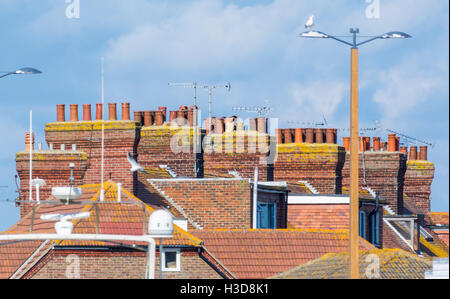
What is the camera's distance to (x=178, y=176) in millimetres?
54781

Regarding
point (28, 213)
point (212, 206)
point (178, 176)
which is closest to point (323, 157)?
point (178, 176)

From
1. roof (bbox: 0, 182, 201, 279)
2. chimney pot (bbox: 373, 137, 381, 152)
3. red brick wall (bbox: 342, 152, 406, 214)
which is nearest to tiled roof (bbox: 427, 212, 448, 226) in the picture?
chimney pot (bbox: 373, 137, 381, 152)

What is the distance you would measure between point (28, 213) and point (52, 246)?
17.1 ft

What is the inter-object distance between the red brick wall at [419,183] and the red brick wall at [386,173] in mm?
9138

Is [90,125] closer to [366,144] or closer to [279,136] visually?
[279,136]

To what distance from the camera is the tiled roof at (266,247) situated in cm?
4456

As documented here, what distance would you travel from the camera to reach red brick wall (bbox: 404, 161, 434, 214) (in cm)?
7538

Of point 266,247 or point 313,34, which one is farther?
point 266,247

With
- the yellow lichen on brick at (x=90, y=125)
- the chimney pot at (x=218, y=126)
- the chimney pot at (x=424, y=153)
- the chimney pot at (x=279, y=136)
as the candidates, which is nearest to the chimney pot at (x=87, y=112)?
the yellow lichen on brick at (x=90, y=125)

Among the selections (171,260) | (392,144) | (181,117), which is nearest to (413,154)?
(392,144)

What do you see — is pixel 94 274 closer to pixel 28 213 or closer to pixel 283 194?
pixel 28 213

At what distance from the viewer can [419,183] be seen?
76.1 meters

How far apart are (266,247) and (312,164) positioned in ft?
48.1

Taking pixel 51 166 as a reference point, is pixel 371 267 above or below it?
below
